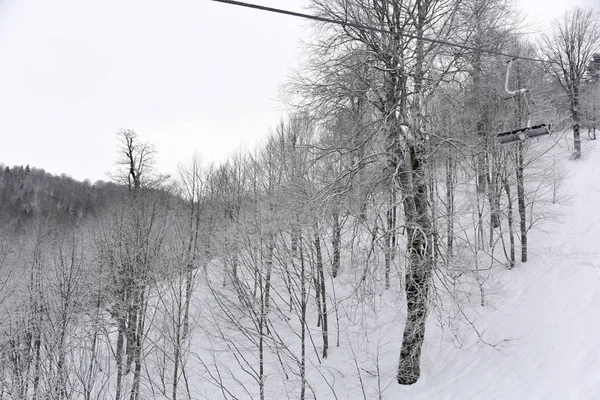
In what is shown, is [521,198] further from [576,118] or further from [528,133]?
[576,118]

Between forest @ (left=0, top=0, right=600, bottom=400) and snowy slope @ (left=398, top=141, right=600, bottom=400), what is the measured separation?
1.70ft

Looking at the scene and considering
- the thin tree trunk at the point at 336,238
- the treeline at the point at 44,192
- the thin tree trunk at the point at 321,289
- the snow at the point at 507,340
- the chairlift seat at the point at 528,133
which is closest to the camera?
the chairlift seat at the point at 528,133

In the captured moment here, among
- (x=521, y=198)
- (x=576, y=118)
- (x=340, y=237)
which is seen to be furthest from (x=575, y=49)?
(x=340, y=237)

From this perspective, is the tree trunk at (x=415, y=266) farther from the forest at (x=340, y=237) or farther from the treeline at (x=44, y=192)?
the treeline at (x=44, y=192)

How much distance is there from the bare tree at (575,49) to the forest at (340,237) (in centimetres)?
11

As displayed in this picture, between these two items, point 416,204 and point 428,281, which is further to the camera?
point 416,204

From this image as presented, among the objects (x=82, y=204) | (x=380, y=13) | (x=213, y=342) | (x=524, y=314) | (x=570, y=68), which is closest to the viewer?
(x=380, y=13)

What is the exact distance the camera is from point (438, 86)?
845 cm

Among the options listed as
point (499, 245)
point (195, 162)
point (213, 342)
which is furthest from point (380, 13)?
point (195, 162)

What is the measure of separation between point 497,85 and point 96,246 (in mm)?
17222

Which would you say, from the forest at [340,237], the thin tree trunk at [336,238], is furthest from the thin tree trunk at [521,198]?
the thin tree trunk at [336,238]

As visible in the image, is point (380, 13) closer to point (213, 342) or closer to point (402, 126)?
point (402, 126)

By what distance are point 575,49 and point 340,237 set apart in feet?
73.1

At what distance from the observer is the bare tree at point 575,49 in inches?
858
